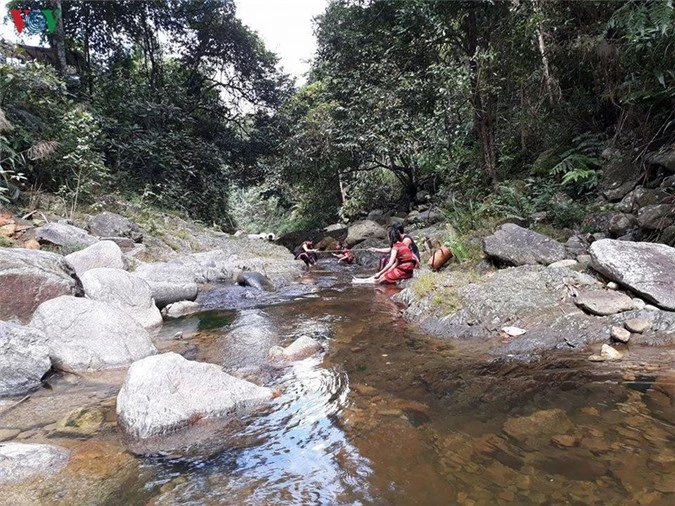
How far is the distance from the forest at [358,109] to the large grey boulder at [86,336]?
5.69m

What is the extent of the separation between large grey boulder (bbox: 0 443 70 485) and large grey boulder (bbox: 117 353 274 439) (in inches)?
16.0

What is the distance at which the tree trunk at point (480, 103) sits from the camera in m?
8.53

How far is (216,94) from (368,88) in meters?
8.54

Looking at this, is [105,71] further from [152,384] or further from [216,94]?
[152,384]

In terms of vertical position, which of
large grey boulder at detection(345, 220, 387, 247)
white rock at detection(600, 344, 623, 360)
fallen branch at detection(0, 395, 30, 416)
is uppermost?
fallen branch at detection(0, 395, 30, 416)

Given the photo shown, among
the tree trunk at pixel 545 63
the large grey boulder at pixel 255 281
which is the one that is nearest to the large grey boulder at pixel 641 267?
the tree trunk at pixel 545 63

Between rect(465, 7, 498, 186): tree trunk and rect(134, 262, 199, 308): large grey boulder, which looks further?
rect(465, 7, 498, 186): tree trunk

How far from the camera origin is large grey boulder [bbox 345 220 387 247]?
1389 cm

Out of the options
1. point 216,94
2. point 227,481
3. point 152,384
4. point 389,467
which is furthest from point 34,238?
point 216,94

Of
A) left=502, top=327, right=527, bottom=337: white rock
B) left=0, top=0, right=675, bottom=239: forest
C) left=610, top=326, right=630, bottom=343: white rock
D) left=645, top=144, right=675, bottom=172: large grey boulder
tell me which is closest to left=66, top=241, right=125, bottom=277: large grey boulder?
left=0, top=0, right=675, bottom=239: forest

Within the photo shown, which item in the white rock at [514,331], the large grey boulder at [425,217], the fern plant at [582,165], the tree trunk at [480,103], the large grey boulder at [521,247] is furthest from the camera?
the large grey boulder at [425,217]

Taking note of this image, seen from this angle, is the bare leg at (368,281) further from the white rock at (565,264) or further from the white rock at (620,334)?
the white rock at (620,334)

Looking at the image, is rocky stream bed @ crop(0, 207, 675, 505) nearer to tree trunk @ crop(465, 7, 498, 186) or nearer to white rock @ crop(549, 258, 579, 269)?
white rock @ crop(549, 258, 579, 269)

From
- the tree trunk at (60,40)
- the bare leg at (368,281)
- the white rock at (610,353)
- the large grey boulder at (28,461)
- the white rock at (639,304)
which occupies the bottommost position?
the bare leg at (368,281)
